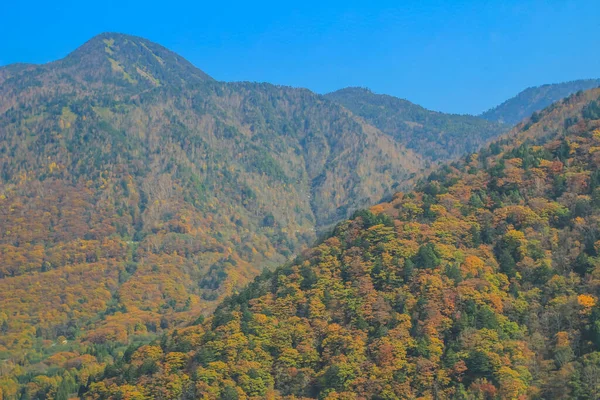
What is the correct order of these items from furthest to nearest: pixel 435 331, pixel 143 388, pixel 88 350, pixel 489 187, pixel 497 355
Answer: pixel 88 350 → pixel 489 187 → pixel 143 388 → pixel 435 331 → pixel 497 355

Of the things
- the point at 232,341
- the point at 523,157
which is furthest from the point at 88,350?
the point at 523,157

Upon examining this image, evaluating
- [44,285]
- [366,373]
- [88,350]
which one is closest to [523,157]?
[366,373]

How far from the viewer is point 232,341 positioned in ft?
291

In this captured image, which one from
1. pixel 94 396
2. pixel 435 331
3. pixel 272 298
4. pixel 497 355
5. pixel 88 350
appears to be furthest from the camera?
pixel 88 350

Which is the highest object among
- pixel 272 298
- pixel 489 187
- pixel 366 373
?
pixel 489 187

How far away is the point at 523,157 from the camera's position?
119188 mm

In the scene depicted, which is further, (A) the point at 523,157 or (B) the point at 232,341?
(A) the point at 523,157

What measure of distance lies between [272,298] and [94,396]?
88.7 feet

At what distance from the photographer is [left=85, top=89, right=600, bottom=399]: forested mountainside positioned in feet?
243

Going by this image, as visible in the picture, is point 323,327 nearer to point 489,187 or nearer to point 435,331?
point 435,331

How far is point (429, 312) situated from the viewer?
273 feet

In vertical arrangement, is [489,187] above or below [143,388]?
above

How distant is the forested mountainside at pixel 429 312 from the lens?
7394 cm

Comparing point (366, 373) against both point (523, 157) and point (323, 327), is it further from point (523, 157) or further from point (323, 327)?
point (523, 157)
